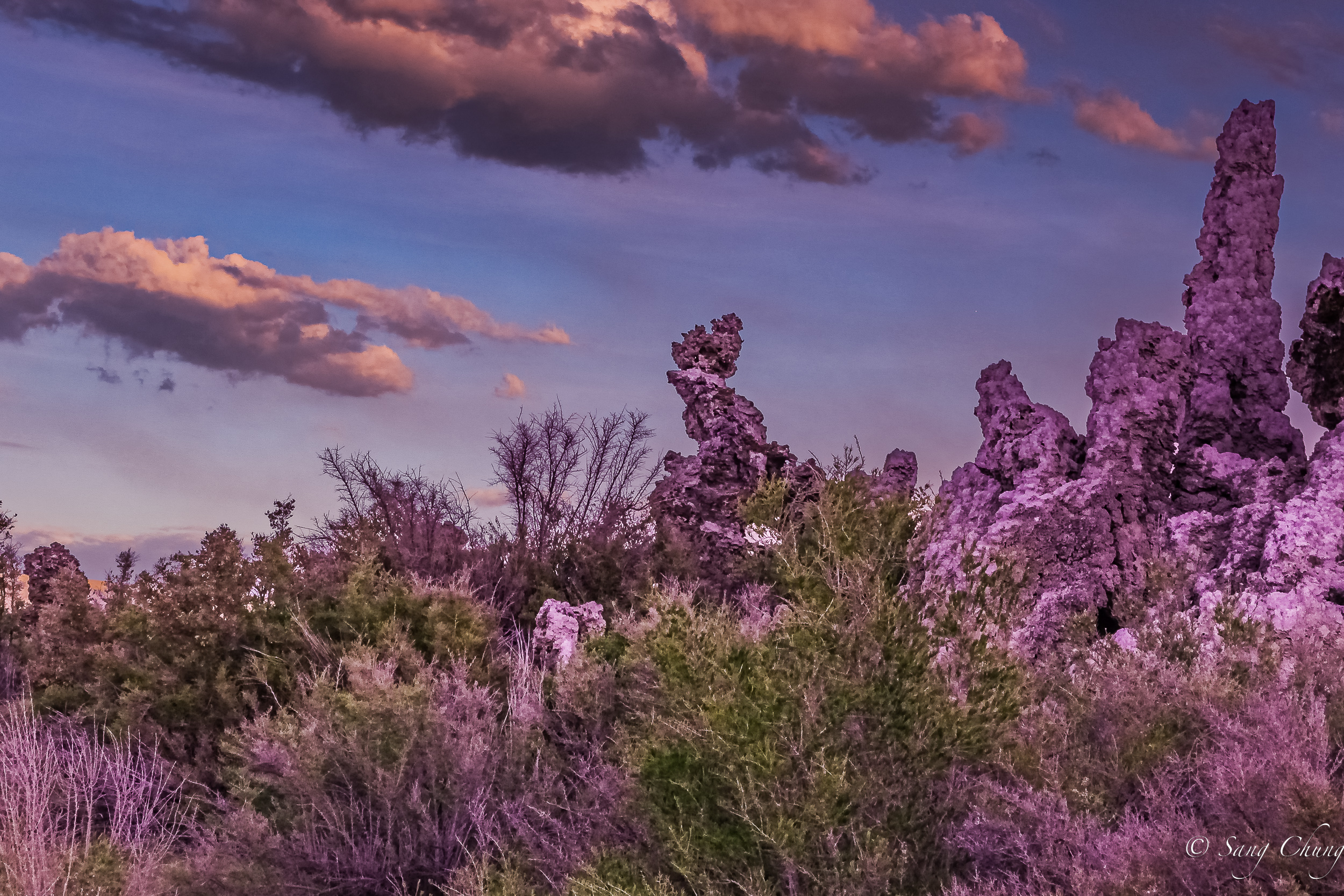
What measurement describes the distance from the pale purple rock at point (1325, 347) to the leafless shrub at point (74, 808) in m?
11.0

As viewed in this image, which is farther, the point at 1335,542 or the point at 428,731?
the point at 428,731

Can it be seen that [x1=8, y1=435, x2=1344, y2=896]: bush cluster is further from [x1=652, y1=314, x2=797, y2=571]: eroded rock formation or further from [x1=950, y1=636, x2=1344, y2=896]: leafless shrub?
[x1=652, y1=314, x2=797, y2=571]: eroded rock formation

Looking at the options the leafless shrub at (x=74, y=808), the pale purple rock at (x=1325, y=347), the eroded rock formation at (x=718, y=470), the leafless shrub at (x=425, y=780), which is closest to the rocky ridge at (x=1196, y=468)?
the pale purple rock at (x=1325, y=347)

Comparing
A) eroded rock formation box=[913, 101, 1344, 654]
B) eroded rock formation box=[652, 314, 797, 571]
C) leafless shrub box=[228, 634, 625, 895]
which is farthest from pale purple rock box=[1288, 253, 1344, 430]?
eroded rock formation box=[652, 314, 797, 571]

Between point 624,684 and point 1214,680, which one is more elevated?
point 1214,680

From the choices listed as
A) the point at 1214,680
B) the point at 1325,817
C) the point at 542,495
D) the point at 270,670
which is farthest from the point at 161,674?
the point at 1325,817

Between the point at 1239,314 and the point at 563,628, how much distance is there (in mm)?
8011

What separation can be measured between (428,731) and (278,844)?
147 centimetres

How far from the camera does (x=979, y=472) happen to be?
1345 cm

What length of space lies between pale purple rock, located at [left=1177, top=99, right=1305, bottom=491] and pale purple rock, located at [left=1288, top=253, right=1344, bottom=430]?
651mm

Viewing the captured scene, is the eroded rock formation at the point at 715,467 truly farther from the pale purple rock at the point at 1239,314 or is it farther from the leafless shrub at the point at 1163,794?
the leafless shrub at the point at 1163,794

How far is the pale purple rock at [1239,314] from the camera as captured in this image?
12.4 m

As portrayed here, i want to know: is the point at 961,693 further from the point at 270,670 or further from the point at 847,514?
the point at 270,670

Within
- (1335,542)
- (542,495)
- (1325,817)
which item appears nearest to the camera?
(1325,817)
